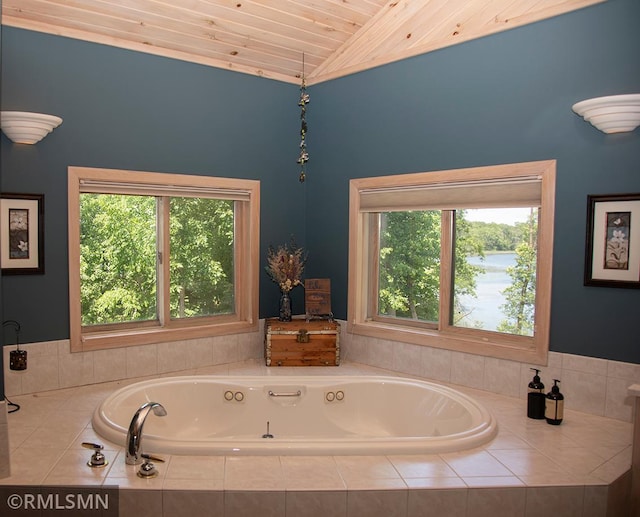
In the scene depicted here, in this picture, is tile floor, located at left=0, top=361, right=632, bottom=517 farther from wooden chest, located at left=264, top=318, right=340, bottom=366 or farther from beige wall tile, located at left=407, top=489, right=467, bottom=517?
wooden chest, located at left=264, top=318, right=340, bottom=366

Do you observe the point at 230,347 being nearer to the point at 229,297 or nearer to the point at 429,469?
the point at 229,297

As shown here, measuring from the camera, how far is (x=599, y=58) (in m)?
3.04

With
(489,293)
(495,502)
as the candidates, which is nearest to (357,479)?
(495,502)

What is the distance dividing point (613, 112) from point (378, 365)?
7.43 feet

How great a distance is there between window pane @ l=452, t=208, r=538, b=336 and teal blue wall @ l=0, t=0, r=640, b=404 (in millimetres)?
268

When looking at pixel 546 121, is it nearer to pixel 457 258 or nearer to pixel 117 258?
pixel 457 258

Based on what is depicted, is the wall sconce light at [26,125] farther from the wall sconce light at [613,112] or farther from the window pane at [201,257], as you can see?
the wall sconce light at [613,112]

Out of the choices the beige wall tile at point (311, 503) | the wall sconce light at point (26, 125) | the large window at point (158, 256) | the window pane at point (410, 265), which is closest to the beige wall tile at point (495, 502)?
the beige wall tile at point (311, 503)

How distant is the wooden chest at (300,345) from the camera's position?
13.6ft

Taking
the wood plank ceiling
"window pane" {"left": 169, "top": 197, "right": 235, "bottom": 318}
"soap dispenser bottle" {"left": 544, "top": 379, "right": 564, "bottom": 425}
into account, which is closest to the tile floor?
"soap dispenser bottle" {"left": 544, "top": 379, "right": 564, "bottom": 425}

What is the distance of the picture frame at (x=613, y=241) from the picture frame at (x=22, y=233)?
3.19 metres

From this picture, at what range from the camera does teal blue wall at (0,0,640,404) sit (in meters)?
3.09

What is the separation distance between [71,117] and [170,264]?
1181 millimetres

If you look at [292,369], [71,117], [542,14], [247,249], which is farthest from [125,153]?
[542,14]
